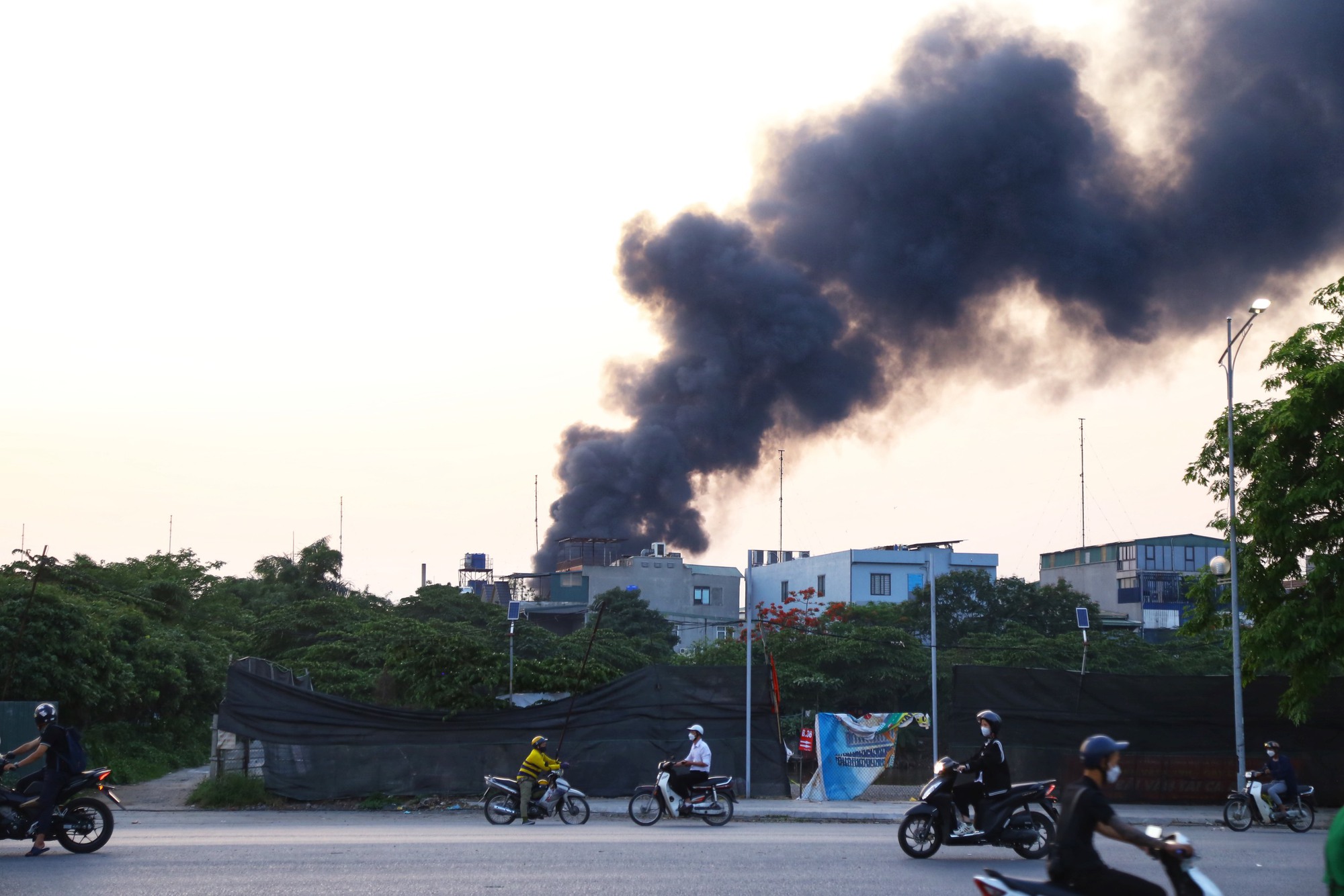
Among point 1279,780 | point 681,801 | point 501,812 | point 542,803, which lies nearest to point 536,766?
point 542,803

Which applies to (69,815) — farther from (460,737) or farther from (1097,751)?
(1097,751)

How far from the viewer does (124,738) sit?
27.1 metres

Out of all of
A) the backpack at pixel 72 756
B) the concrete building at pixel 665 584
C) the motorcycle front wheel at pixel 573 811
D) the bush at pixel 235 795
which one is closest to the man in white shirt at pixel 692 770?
the motorcycle front wheel at pixel 573 811

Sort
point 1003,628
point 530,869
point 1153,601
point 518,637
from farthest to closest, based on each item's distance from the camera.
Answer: point 1153,601
point 1003,628
point 518,637
point 530,869

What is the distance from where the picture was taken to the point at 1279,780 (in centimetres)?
1733

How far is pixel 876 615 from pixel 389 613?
2338 cm

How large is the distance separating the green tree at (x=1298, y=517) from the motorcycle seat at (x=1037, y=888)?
1461 centimetres

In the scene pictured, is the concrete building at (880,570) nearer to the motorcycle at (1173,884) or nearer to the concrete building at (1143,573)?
the concrete building at (1143,573)

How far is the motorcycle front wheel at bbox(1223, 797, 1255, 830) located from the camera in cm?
1723

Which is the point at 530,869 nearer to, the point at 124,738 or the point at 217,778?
the point at 217,778

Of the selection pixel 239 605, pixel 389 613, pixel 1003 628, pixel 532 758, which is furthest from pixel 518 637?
pixel 532 758

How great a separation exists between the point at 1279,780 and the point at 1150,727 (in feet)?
9.79

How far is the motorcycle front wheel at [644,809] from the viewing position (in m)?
16.5

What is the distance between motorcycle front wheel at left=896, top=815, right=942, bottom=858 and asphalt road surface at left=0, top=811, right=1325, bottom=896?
14 centimetres
